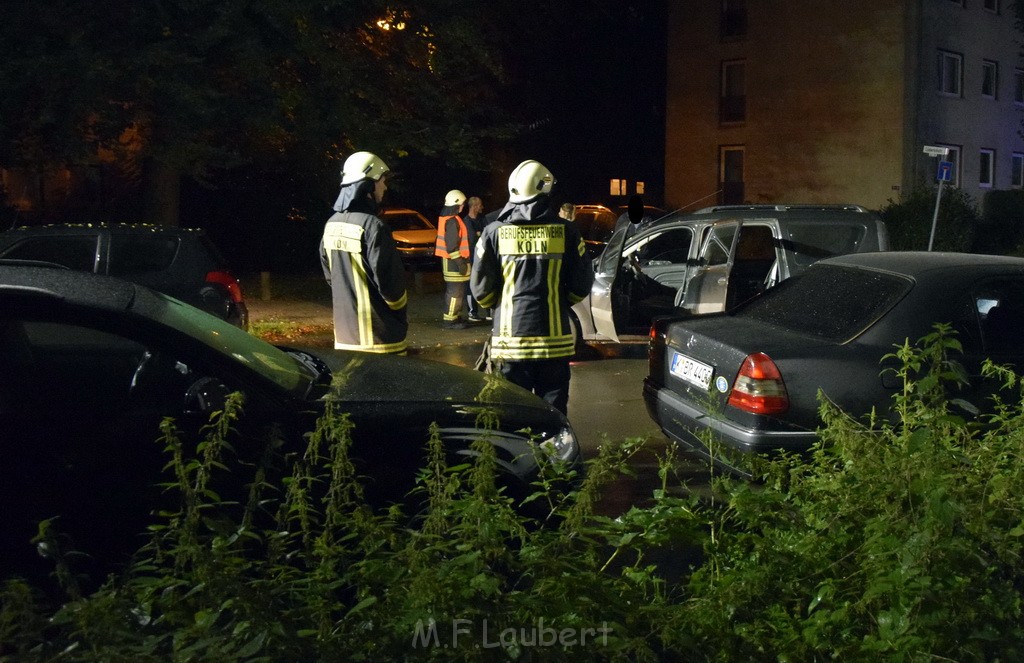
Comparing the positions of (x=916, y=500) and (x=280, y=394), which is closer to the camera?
(x=916, y=500)

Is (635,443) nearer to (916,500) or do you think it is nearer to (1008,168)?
(916,500)

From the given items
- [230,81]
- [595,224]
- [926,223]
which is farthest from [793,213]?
[926,223]

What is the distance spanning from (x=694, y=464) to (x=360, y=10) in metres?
11.8

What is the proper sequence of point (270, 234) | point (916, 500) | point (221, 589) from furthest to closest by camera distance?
1. point (270, 234)
2. point (916, 500)
3. point (221, 589)

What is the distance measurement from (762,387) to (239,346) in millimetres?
2750

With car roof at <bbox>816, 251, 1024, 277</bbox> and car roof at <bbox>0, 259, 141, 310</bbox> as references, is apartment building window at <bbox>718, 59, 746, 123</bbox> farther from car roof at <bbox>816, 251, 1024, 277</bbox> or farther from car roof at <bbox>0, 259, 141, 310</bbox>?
car roof at <bbox>0, 259, 141, 310</bbox>

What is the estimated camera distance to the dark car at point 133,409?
4152 mm

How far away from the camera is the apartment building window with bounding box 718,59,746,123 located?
36781 millimetres

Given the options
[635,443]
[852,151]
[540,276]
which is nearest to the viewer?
[635,443]

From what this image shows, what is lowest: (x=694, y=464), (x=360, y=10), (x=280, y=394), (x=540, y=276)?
(x=694, y=464)

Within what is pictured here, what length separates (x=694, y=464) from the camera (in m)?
7.39

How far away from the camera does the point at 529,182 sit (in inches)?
256

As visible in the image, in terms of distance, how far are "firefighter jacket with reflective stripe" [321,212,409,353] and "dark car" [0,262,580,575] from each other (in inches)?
65.1

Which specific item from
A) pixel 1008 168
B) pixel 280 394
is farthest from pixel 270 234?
pixel 1008 168
